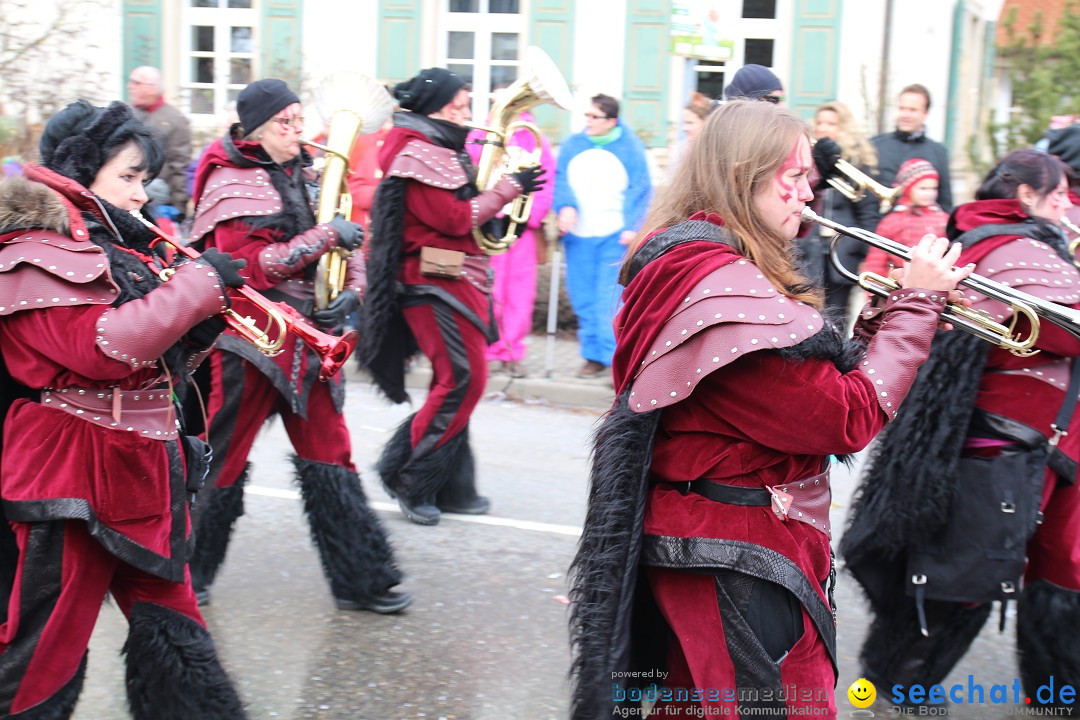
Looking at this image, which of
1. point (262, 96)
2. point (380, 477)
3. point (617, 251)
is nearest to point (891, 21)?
point (617, 251)

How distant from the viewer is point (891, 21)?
1288 cm

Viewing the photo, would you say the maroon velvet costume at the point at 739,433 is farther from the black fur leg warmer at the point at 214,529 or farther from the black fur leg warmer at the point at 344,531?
the black fur leg warmer at the point at 214,529

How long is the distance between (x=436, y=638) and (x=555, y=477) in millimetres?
2352

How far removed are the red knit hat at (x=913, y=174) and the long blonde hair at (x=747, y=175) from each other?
4576 millimetres

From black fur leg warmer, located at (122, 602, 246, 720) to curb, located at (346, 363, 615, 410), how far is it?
5424mm

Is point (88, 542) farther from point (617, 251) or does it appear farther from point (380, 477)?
point (617, 251)

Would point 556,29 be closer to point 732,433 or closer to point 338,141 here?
point 338,141

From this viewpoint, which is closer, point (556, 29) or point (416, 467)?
point (416, 467)

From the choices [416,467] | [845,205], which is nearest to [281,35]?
[845,205]

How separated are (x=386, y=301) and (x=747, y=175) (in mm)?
3155

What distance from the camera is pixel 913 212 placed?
7.07 meters

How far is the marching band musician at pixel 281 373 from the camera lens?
4406 millimetres

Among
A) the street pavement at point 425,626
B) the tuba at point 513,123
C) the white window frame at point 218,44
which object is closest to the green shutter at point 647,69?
the white window frame at point 218,44

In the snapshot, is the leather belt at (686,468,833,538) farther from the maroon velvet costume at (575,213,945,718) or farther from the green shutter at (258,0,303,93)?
the green shutter at (258,0,303,93)
